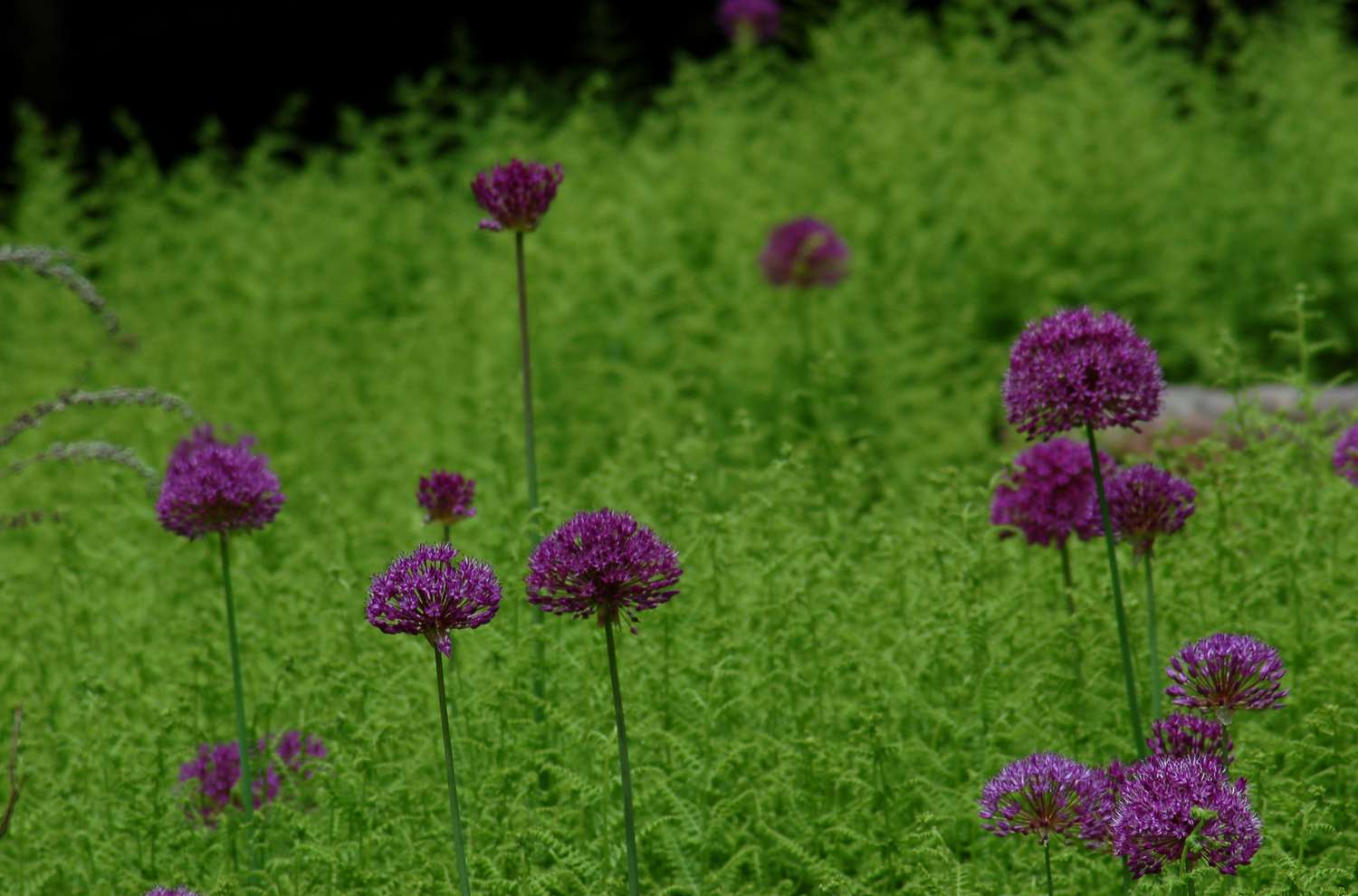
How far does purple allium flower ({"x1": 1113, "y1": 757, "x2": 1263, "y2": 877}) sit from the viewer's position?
2135 millimetres

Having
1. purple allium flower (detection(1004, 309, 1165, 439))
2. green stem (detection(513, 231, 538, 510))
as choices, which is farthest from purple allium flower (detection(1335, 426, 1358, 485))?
green stem (detection(513, 231, 538, 510))

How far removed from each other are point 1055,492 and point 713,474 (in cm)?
195

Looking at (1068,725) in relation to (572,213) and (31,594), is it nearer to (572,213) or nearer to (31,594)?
(31,594)

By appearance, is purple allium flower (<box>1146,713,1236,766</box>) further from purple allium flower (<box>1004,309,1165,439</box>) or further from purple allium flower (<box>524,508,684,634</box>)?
purple allium flower (<box>524,508,684,634</box>)

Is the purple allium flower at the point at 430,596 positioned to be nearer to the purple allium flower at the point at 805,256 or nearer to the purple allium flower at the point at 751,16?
the purple allium flower at the point at 805,256

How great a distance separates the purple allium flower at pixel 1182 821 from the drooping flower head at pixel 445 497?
1.51 m

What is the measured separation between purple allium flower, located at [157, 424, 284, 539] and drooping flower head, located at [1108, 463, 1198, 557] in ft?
4.95

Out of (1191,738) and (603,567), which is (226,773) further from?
(1191,738)

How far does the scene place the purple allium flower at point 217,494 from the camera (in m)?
2.91

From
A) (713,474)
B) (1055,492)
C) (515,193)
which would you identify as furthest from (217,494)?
(713,474)

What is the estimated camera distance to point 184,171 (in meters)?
8.91

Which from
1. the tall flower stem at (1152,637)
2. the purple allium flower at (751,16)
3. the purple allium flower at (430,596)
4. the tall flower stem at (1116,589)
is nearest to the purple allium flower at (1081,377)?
the tall flower stem at (1116,589)

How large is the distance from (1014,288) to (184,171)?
4767 mm

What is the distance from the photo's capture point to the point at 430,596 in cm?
222
